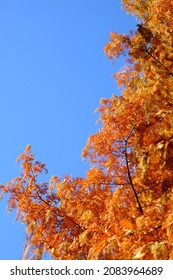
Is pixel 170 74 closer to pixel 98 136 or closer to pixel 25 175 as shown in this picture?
pixel 98 136

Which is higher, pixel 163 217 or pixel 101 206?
pixel 101 206

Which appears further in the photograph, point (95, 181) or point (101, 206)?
point (95, 181)

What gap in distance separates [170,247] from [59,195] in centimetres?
333

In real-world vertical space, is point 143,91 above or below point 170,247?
above

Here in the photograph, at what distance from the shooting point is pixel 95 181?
7.14 m

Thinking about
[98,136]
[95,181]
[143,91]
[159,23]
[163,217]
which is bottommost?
[163,217]

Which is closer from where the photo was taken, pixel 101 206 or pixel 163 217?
pixel 163 217

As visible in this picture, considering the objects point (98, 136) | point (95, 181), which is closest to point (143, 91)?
point (98, 136)

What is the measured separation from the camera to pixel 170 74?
7336mm
